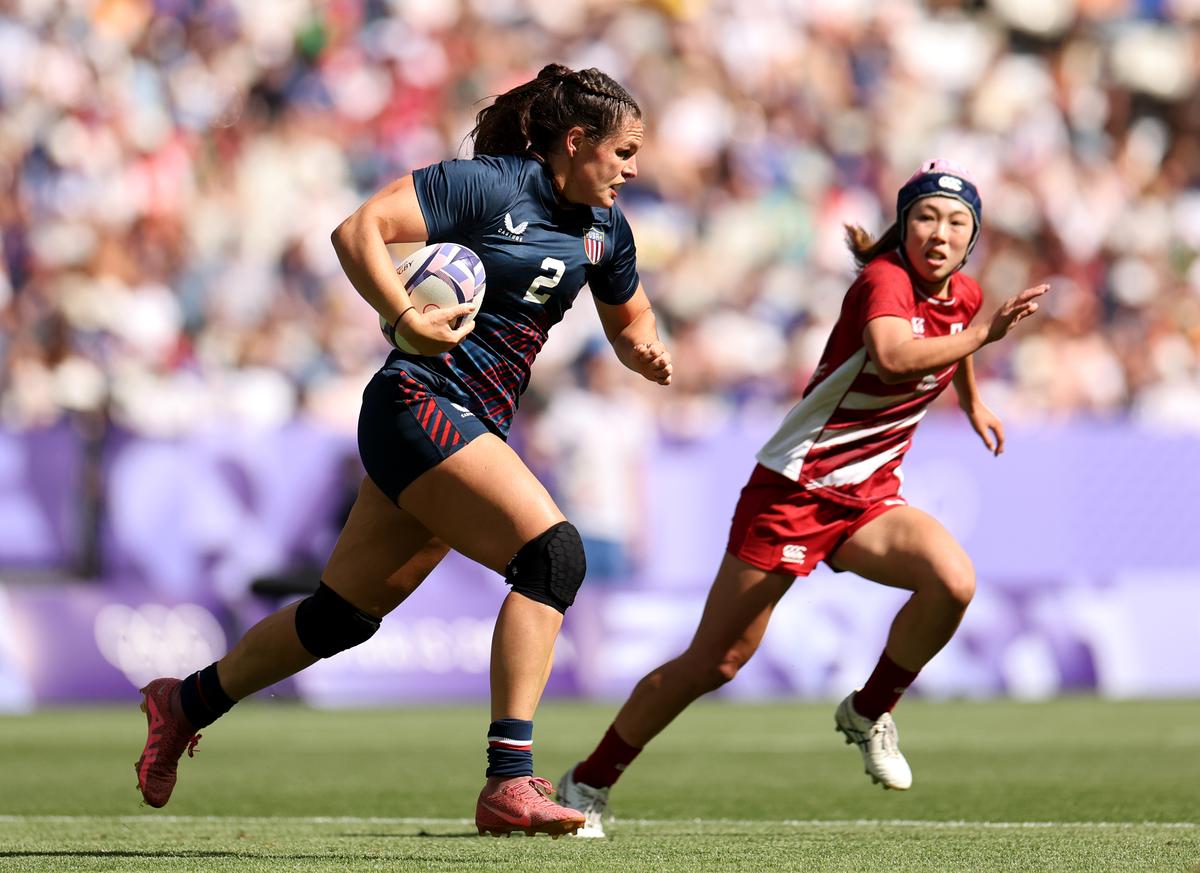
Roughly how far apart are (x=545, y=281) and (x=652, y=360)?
455 mm

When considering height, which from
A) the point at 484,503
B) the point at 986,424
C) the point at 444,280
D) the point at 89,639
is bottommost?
the point at 89,639

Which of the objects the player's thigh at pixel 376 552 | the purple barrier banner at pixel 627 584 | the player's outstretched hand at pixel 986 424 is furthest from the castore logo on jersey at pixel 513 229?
the purple barrier banner at pixel 627 584

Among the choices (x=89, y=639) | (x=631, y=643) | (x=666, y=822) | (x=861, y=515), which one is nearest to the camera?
(x=861, y=515)

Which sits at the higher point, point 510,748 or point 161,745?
point 510,748

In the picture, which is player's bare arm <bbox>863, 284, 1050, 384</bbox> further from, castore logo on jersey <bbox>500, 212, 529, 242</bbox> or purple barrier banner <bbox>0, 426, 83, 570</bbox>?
purple barrier banner <bbox>0, 426, 83, 570</bbox>

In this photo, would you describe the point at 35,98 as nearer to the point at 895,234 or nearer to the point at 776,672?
the point at 776,672

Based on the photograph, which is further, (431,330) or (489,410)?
(489,410)

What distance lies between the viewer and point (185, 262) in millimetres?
17250

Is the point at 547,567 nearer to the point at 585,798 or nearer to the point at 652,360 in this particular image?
the point at 652,360

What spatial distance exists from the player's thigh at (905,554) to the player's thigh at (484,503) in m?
1.28

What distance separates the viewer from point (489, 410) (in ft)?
20.4

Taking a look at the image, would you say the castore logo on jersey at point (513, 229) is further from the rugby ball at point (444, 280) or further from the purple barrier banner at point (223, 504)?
the purple barrier banner at point (223, 504)

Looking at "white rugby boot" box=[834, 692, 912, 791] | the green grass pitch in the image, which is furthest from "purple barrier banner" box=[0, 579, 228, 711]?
"white rugby boot" box=[834, 692, 912, 791]

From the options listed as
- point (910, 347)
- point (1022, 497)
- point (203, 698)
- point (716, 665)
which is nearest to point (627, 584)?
point (1022, 497)
